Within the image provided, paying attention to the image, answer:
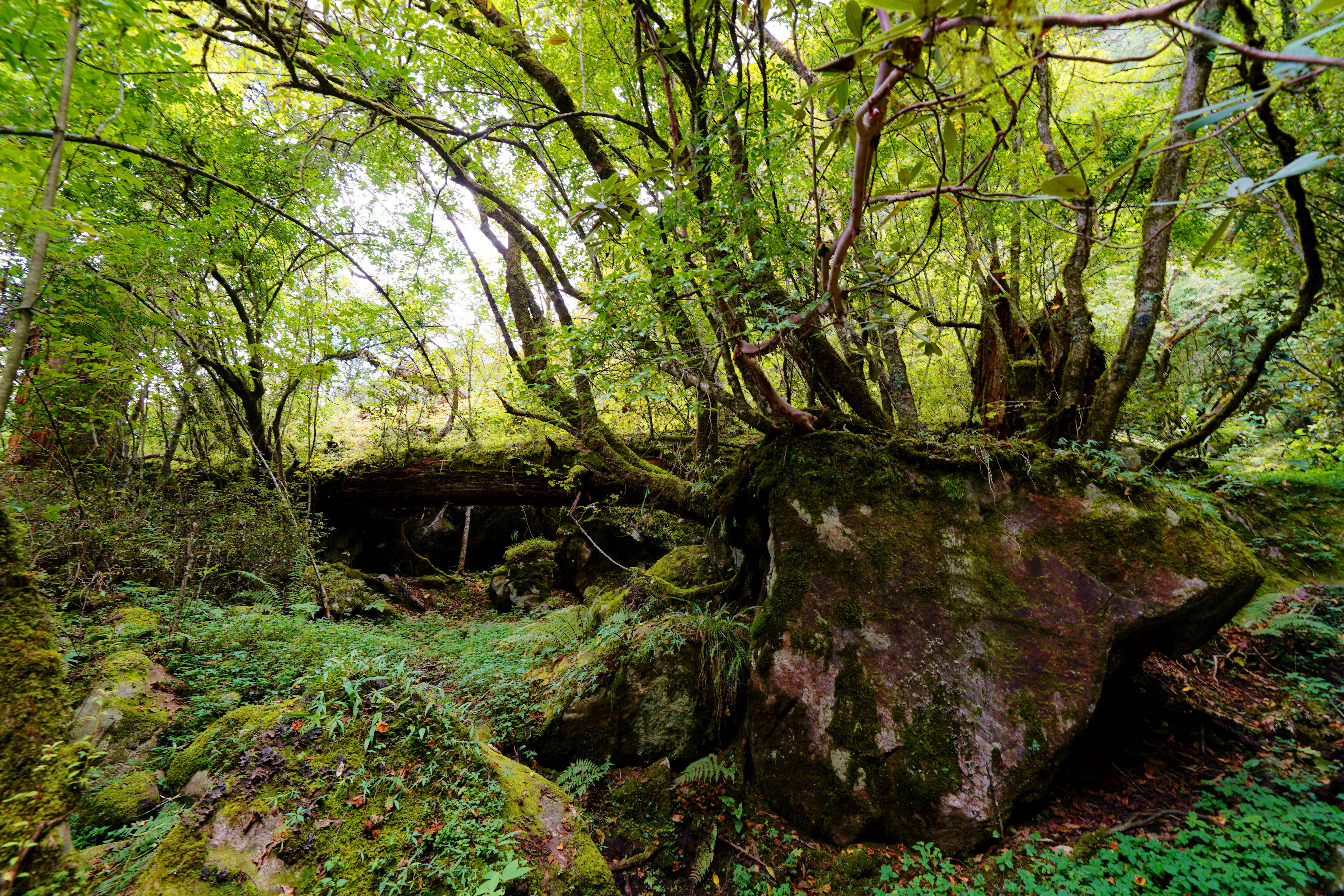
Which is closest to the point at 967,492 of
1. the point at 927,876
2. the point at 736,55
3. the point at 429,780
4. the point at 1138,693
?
the point at 1138,693

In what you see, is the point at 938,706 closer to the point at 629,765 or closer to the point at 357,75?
the point at 629,765

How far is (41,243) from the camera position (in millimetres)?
1614

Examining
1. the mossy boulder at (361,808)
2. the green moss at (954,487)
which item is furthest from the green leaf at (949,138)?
the mossy boulder at (361,808)

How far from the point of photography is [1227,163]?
15.1ft

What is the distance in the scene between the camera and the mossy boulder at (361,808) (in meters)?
2.11

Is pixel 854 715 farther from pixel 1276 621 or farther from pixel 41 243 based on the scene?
pixel 41 243

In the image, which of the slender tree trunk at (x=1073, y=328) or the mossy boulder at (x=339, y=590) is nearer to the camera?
the slender tree trunk at (x=1073, y=328)

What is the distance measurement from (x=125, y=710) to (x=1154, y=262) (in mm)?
7375

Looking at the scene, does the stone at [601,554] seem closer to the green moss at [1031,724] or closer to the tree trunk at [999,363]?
the tree trunk at [999,363]

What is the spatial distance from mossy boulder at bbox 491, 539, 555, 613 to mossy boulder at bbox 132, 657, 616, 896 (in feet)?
15.5

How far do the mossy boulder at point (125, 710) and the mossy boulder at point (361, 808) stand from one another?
0.72m

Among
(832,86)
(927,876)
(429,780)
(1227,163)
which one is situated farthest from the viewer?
(1227,163)

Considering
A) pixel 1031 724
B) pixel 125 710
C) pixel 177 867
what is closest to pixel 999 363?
pixel 1031 724

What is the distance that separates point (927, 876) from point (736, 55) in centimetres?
427
